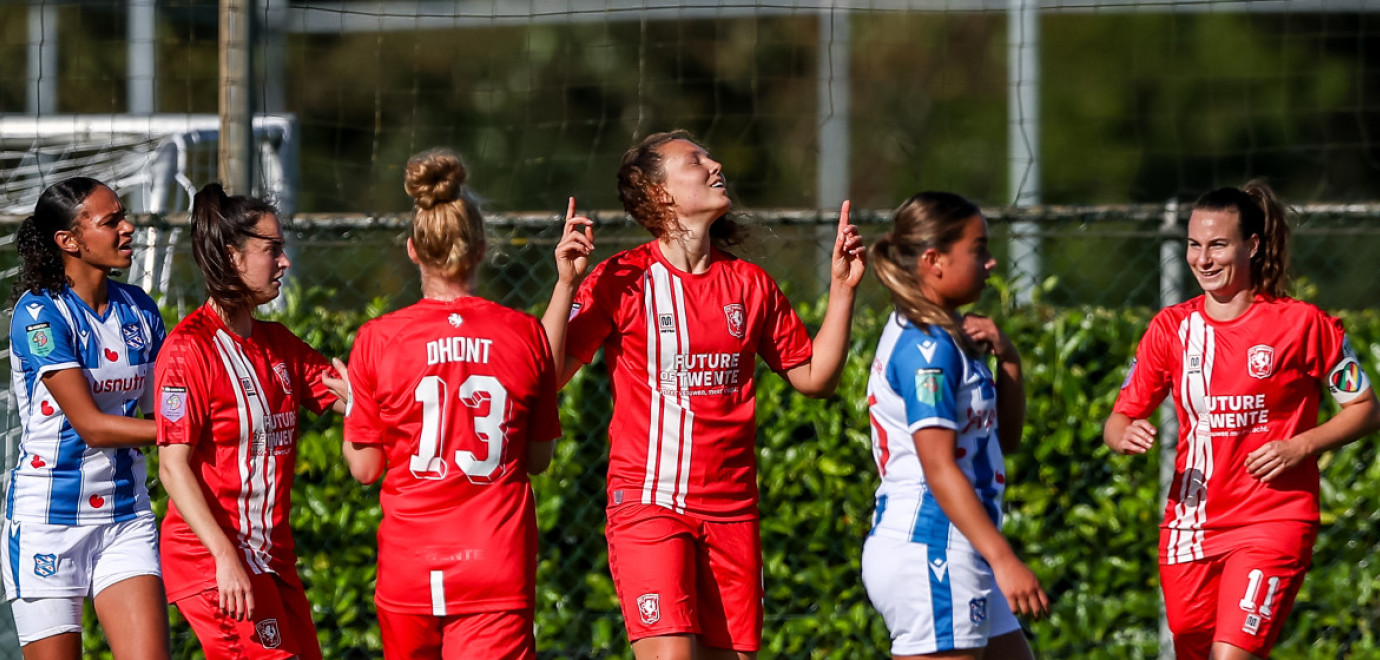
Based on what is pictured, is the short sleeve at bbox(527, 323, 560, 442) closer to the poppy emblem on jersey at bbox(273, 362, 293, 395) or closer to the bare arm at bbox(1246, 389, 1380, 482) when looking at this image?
the poppy emblem on jersey at bbox(273, 362, 293, 395)

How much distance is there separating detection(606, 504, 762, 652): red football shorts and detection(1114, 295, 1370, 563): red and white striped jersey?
4.42 ft

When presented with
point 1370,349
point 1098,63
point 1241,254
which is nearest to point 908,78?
point 1098,63

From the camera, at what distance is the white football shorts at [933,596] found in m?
3.45

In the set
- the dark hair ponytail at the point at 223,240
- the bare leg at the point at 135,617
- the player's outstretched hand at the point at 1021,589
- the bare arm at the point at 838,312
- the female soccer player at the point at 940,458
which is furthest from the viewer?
the bare arm at the point at 838,312

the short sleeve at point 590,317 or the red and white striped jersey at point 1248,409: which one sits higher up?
the short sleeve at point 590,317

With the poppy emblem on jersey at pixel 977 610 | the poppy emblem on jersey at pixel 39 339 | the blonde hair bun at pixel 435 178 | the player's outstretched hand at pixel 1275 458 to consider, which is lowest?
the poppy emblem on jersey at pixel 977 610

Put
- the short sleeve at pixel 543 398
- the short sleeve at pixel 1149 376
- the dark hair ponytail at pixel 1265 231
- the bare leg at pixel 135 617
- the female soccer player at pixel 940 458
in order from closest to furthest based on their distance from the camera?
the female soccer player at pixel 940 458, the short sleeve at pixel 543 398, the bare leg at pixel 135 617, the dark hair ponytail at pixel 1265 231, the short sleeve at pixel 1149 376

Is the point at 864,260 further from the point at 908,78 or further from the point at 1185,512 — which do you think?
the point at 908,78

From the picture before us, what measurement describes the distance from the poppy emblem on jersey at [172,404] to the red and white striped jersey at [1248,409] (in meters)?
2.89

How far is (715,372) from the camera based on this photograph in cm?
418

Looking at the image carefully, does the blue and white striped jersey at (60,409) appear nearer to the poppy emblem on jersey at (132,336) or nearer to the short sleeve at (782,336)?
the poppy emblem on jersey at (132,336)

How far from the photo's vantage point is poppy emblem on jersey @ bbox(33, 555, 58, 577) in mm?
4215

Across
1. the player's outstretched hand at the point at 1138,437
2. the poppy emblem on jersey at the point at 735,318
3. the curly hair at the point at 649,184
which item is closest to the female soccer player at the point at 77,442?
the curly hair at the point at 649,184

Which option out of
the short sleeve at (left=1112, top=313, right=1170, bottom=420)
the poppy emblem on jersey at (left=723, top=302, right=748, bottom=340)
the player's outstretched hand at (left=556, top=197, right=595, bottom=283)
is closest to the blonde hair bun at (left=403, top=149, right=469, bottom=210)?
the player's outstretched hand at (left=556, top=197, right=595, bottom=283)
